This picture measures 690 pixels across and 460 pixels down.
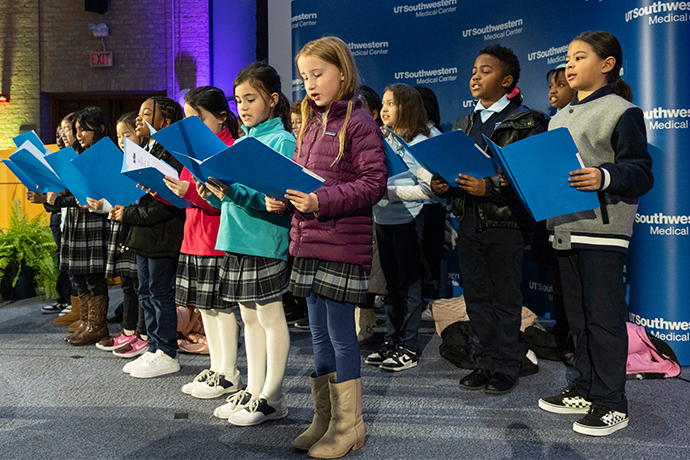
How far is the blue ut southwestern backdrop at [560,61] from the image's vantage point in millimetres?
2924

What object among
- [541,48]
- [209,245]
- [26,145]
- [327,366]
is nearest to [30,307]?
[26,145]

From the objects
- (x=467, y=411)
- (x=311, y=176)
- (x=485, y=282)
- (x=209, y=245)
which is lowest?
(x=467, y=411)

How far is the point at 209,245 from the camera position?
2.49 meters

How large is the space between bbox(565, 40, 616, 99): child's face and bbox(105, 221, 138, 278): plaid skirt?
247cm

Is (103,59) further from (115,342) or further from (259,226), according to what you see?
(259,226)

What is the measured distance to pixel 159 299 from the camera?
285cm

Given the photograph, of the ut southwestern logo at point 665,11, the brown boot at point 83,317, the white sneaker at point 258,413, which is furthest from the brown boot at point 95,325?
the ut southwestern logo at point 665,11

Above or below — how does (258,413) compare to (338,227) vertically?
Result: below

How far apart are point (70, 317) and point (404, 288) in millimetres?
2665

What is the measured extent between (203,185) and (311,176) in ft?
2.28

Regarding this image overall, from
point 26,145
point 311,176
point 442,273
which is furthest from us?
point 442,273

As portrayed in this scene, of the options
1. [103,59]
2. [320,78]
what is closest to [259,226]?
[320,78]

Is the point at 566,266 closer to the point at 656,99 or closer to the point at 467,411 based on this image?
the point at 467,411

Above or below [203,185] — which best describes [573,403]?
below
